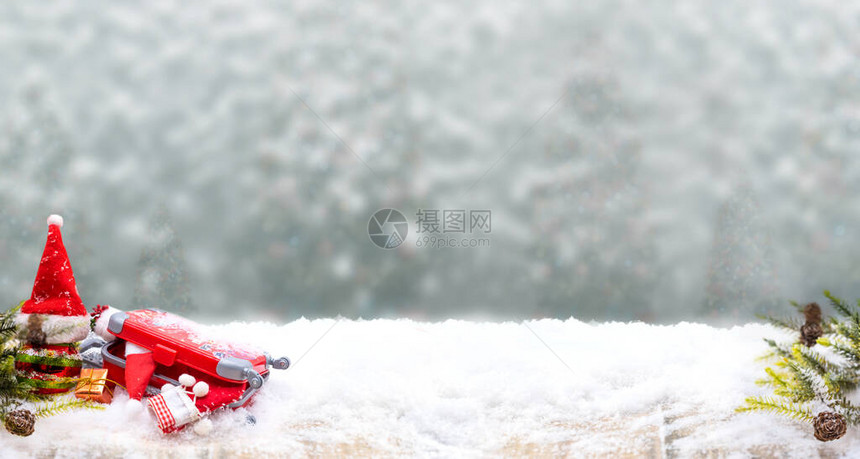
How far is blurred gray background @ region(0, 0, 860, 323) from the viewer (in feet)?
5.38

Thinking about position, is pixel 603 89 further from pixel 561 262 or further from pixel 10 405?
pixel 10 405

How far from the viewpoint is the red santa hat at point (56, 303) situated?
1093mm

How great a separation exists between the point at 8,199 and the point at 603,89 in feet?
4.74

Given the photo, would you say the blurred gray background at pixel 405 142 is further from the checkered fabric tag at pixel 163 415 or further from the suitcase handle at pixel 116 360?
the checkered fabric tag at pixel 163 415

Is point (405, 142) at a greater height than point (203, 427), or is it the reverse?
point (405, 142)

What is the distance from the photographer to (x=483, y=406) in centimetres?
110

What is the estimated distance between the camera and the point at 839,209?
5.56ft

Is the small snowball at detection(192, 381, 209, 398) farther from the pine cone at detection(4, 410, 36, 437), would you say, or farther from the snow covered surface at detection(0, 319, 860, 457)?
the pine cone at detection(4, 410, 36, 437)

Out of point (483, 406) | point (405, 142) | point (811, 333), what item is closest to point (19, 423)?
point (483, 406)

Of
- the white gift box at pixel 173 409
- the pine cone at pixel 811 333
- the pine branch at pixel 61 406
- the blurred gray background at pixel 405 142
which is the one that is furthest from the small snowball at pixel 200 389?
the pine cone at pixel 811 333

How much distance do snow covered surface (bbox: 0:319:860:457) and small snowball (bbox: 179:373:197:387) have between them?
0.07 m

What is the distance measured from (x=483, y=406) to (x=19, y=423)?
0.66 meters

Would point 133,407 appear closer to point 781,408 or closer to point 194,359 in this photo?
point 194,359

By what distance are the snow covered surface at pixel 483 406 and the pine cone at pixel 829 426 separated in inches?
0.8
